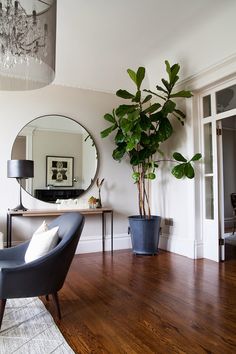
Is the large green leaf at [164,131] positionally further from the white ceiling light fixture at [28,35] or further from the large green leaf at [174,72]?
the white ceiling light fixture at [28,35]

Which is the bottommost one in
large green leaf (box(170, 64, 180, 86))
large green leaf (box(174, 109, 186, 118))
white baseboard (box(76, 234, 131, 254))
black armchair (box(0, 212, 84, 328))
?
white baseboard (box(76, 234, 131, 254))

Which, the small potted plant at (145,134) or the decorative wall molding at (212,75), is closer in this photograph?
the decorative wall molding at (212,75)

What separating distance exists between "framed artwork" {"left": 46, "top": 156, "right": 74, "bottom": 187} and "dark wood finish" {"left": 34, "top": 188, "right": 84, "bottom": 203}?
3.7 inches

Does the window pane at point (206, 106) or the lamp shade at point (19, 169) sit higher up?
the window pane at point (206, 106)

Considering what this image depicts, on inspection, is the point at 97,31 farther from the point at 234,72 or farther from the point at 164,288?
the point at 164,288

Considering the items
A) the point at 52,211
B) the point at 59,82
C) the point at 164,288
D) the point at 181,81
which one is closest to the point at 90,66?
the point at 59,82

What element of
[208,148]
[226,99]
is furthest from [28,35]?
[208,148]

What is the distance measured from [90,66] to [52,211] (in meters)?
2.29

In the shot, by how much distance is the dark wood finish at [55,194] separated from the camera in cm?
435

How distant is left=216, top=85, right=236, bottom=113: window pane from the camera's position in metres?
3.72

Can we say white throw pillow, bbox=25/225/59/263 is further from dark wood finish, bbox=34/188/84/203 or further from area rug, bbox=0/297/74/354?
dark wood finish, bbox=34/188/84/203

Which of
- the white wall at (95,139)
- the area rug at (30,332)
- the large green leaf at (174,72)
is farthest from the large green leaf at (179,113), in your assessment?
the area rug at (30,332)

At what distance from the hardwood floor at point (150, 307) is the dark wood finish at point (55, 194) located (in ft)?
3.95

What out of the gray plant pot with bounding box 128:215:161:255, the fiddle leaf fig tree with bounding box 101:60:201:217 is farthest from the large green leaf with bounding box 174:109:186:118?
the gray plant pot with bounding box 128:215:161:255
